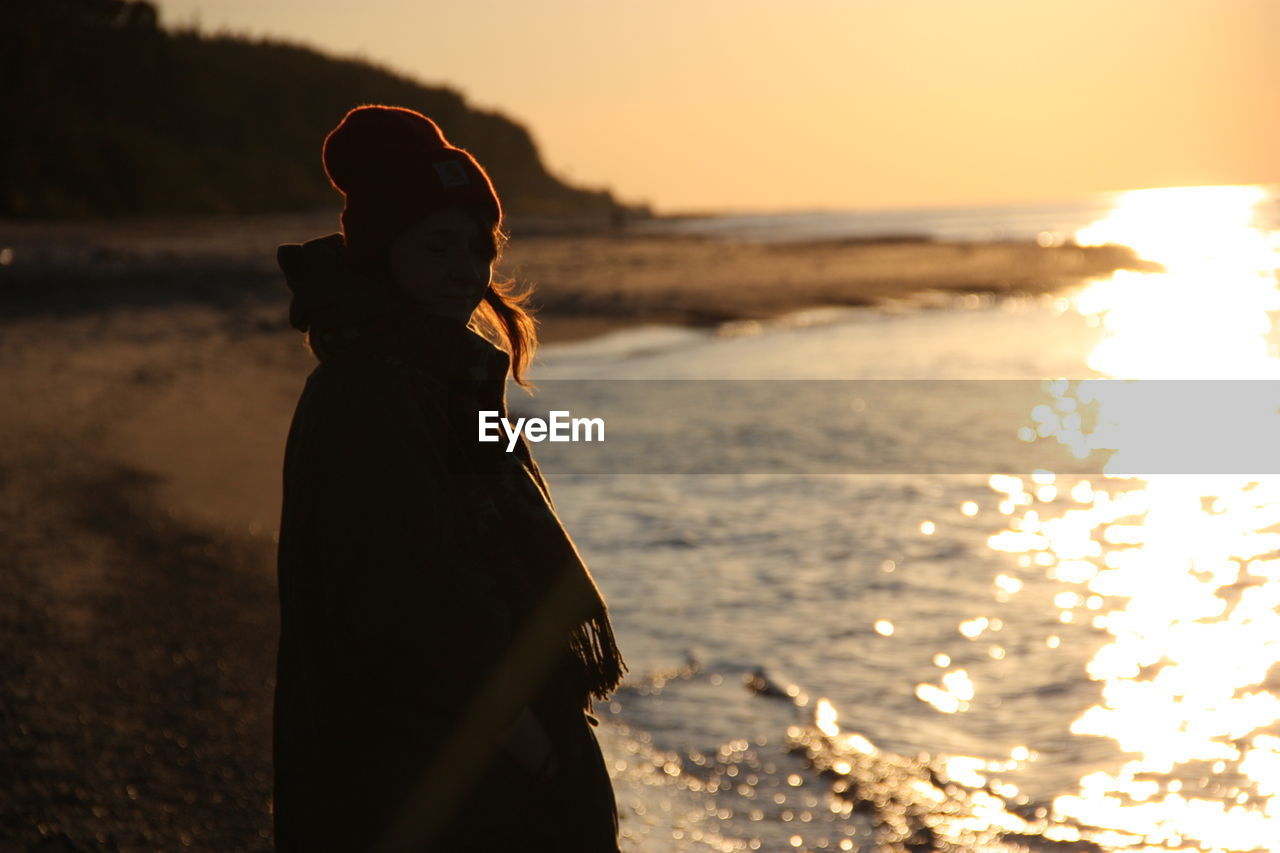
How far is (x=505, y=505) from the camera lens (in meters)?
1.96

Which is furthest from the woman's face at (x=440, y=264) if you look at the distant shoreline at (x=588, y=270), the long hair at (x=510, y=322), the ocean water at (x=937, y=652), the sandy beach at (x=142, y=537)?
the distant shoreline at (x=588, y=270)

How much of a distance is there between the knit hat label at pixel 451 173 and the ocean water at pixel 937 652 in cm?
303

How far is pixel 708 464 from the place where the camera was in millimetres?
11414

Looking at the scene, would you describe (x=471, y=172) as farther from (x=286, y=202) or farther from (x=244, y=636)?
(x=286, y=202)

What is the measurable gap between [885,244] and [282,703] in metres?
51.9

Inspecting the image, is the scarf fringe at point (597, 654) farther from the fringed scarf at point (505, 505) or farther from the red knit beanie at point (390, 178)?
the red knit beanie at point (390, 178)

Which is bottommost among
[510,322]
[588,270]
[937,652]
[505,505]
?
[937,652]

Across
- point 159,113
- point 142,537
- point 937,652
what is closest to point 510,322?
point 937,652

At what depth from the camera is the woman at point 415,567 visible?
70.2 inches

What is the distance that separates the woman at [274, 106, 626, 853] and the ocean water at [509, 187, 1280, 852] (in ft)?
8.48

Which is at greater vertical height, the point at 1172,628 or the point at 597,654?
the point at 1172,628

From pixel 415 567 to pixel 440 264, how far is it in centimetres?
48

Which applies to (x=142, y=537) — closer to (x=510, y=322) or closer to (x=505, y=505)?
(x=510, y=322)

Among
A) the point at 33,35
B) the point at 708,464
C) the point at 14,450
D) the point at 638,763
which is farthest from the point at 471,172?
the point at 33,35
